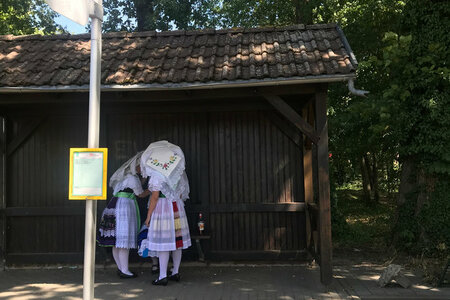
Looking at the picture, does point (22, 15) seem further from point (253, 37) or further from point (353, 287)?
point (353, 287)

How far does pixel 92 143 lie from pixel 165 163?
6.89 ft

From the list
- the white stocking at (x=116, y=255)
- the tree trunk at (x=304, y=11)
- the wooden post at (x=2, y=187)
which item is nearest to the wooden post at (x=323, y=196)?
Result: the white stocking at (x=116, y=255)

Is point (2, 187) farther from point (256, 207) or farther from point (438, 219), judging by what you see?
point (438, 219)

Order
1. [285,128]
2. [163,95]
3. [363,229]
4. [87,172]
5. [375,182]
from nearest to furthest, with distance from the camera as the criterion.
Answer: [87,172]
[163,95]
[285,128]
[363,229]
[375,182]

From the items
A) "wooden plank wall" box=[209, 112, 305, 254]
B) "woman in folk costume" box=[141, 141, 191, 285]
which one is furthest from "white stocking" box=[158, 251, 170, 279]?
"wooden plank wall" box=[209, 112, 305, 254]

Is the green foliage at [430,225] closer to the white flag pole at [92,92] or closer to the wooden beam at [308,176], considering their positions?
the wooden beam at [308,176]

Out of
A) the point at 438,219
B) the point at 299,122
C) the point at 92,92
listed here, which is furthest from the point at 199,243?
the point at 438,219

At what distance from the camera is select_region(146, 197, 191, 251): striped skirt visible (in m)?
5.31

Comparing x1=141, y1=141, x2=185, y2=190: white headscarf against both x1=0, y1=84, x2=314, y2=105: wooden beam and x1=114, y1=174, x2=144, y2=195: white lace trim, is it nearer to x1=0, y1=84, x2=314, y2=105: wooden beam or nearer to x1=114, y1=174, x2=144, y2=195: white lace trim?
x1=114, y1=174, x2=144, y2=195: white lace trim

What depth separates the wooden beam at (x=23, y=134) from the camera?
654 centimetres

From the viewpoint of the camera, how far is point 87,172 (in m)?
3.30

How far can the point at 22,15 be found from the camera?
16453 millimetres

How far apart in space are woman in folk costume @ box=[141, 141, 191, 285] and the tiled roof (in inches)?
40.5

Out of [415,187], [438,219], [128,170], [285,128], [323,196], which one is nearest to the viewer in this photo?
[323,196]
